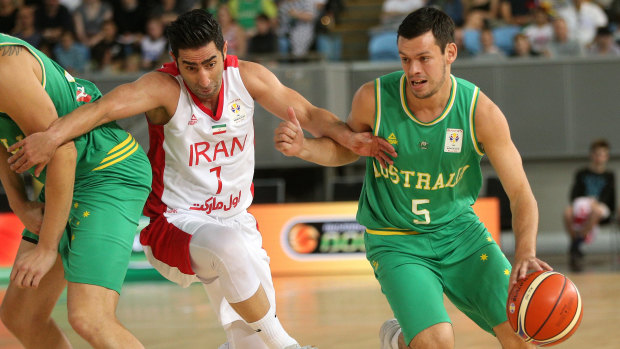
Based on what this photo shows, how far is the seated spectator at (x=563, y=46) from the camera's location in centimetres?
1236

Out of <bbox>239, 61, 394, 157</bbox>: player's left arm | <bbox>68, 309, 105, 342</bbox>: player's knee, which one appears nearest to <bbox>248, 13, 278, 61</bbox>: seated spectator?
<bbox>239, 61, 394, 157</bbox>: player's left arm

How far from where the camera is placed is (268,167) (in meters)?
12.3

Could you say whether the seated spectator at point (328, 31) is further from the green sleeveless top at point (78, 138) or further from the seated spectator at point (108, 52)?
the green sleeveless top at point (78, 138)

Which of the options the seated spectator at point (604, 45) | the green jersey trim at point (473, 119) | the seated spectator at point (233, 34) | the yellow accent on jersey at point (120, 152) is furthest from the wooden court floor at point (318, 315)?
the seated spectator at point (604, 45)

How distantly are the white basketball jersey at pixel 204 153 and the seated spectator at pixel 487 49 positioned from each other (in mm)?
8527

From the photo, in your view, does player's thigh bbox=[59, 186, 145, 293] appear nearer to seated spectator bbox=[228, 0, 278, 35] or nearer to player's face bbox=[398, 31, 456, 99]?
player's face bbox=[398, 31, 456, 99]

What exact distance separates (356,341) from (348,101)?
22.8 ft

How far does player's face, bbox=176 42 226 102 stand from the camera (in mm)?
4004

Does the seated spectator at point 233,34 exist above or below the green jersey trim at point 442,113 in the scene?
below

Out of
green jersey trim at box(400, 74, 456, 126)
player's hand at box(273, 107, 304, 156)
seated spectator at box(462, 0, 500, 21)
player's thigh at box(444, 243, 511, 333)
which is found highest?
green jersey trim at box(400, 74, 456, 126)

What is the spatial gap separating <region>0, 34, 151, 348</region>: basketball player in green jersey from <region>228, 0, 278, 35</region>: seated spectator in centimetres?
863

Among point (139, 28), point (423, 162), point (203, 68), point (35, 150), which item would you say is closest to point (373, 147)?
point (423, 162)

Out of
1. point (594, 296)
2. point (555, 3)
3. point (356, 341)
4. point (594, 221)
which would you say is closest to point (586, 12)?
point (555, 3)

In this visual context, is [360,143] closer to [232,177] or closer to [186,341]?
[232,177]
